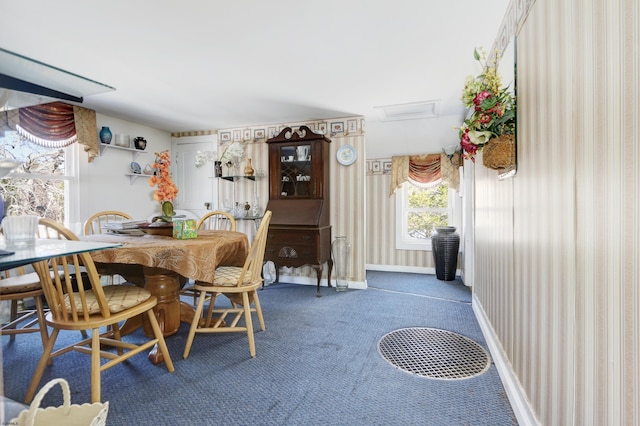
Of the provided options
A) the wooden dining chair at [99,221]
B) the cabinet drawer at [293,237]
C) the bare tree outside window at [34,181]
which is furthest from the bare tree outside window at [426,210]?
the bare tree outside window at [34,181]

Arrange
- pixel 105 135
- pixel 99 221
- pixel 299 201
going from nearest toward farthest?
pixel 99 221 < pixel 105 135 < pixel 299 201

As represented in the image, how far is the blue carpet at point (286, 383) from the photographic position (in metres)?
1.57

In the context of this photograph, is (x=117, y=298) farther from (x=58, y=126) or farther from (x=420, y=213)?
(x=420, y=213)

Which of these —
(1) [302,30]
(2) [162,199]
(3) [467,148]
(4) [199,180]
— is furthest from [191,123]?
(3) [467,148]

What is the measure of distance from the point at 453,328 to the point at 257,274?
174 centimetres

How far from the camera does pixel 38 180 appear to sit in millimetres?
3312

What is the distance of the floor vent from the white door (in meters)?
3.44

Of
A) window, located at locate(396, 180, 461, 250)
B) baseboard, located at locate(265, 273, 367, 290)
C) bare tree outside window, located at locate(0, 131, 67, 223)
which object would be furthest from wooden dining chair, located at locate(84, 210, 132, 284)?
window, located at locate(396, 180, 461, 250)

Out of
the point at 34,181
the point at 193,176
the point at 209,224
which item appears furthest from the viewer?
the point at 193,176

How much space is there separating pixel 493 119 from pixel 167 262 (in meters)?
2.02

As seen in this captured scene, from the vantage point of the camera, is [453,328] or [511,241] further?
[453,328]

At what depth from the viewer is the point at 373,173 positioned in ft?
16.8

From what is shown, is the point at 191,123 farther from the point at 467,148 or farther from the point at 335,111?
the point at 467,148

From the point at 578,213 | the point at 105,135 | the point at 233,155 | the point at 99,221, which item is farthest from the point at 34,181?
the point at 578,213
